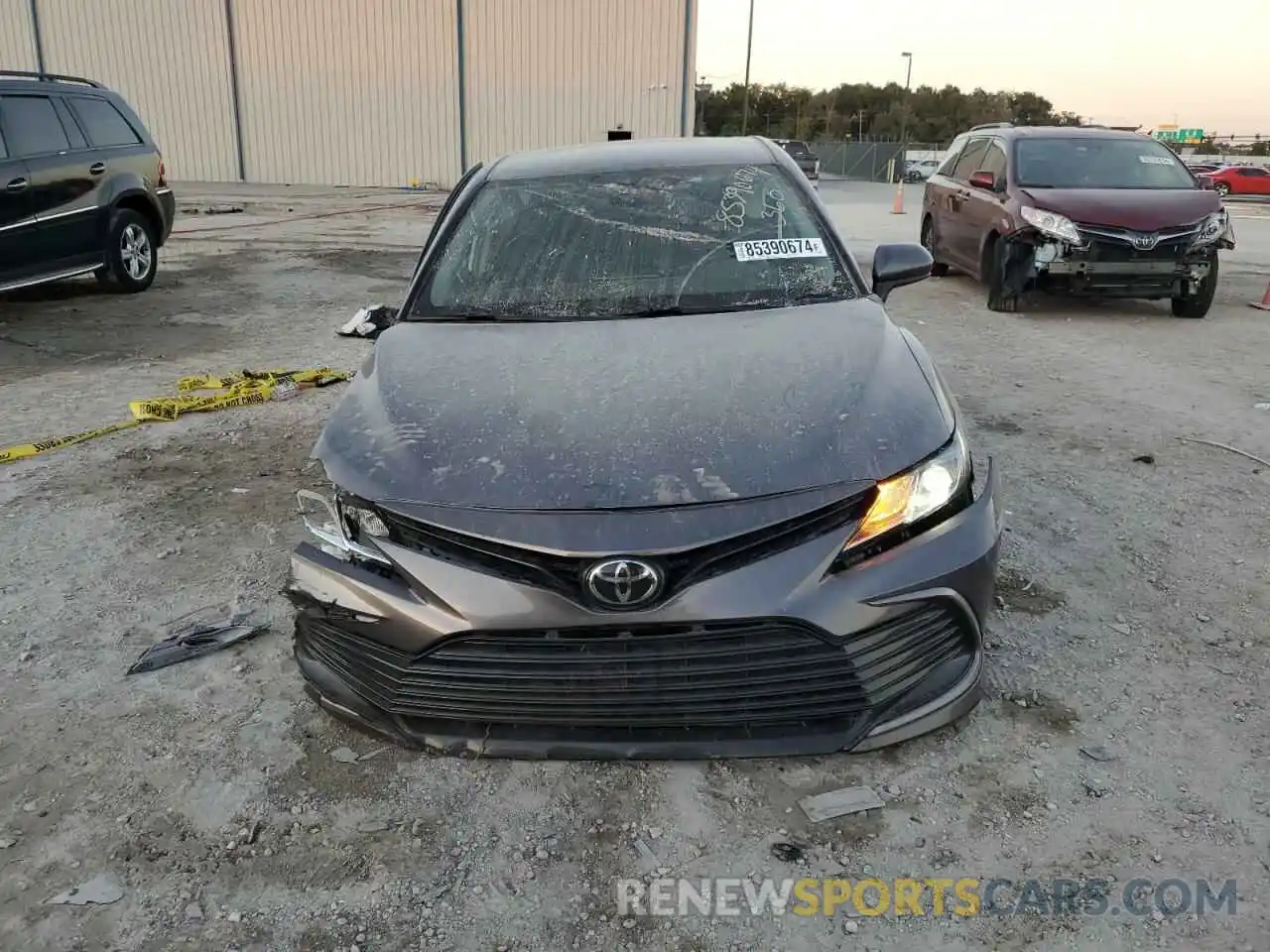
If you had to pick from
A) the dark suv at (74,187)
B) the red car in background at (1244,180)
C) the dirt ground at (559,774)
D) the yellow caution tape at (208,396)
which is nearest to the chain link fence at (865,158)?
the red car in background at (1244,180)

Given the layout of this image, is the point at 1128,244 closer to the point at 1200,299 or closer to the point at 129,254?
the point at 1200,299

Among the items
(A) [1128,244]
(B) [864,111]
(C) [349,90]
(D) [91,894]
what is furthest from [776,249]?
(B) [864,111]

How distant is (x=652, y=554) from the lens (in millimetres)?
2078

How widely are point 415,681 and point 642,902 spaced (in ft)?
2.35

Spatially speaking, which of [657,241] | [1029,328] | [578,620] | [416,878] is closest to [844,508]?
[578,620]

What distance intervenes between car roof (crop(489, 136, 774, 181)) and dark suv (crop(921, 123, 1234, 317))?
4.55 metres

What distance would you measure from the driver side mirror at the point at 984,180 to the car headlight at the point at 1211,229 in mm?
1732

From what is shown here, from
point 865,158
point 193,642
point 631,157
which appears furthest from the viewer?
point 865,158

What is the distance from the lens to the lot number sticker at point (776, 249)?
3.37 meters

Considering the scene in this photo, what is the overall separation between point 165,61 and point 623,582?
28122 millimetres

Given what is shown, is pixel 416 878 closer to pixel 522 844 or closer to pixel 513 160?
pixel 522 844

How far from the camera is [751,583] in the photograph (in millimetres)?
2105

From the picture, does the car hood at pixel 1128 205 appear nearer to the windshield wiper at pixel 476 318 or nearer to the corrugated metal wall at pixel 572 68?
the windshield wiper at pixel 476 318

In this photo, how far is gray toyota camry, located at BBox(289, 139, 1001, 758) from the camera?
2125 millimetres
